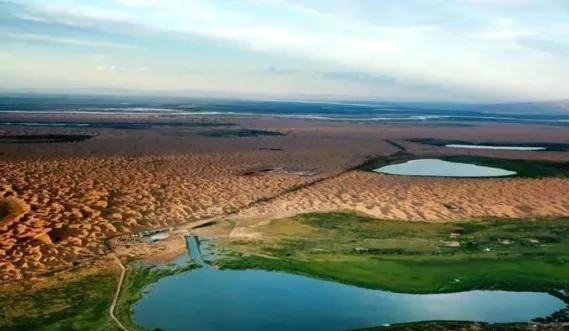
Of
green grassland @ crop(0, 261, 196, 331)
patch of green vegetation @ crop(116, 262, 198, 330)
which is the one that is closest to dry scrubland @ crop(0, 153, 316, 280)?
green grassland @ crop(0, 261, 196, 331)

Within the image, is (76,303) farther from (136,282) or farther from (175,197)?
(175,197)

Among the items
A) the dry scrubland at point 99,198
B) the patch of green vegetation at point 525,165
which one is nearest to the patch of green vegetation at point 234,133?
the dry scrubland at point 99,198

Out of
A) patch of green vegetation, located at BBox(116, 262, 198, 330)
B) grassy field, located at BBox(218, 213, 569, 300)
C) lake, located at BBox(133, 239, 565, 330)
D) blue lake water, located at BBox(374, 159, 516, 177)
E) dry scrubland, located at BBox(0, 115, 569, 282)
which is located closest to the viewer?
lake, located at BBox(133, 239, 565, 330)

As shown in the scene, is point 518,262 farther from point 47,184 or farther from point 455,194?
point 47,184

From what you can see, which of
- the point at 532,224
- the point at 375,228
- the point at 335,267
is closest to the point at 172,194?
the point at 375,228

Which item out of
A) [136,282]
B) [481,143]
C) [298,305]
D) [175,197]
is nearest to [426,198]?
[175,197]

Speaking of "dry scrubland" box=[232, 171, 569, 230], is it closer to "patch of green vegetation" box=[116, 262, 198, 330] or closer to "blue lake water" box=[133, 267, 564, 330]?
"patch of green vegetation" box=[116, 262, 198, 330]

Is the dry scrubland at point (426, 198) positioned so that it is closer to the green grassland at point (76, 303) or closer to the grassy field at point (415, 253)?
the grassy field at point (415, 253)
